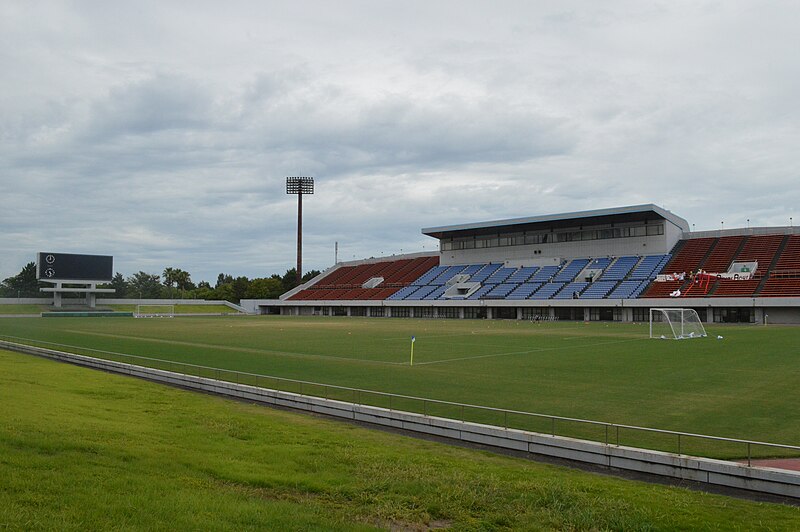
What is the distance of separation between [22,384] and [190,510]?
45.3 feet

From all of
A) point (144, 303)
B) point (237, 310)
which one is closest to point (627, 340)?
point (237, 310)

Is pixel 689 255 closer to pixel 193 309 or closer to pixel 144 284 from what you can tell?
pixel 193 309

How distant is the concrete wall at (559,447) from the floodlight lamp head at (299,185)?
4570 inches

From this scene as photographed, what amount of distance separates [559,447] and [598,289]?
71.6 metres

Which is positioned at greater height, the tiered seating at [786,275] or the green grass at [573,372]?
the tiered seating at [786,275]

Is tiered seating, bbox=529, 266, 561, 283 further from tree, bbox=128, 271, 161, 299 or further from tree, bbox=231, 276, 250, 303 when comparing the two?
tree, bbox=128, 271, 161, 299

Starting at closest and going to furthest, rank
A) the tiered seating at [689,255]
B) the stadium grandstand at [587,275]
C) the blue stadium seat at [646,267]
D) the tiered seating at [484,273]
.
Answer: the stadium grandstand at [587,275] → the tiered seating at [689,255] → the blue stadium seat at [646,267] → the tiered seating at [484,273]

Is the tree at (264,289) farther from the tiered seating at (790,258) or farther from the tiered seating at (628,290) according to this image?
the tiered seating at (790,258)

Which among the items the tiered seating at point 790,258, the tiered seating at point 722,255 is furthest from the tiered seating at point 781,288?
the tiered seating at point 722,255

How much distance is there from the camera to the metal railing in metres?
11.9

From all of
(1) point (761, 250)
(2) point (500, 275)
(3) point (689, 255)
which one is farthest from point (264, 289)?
(1) point (761, 250)

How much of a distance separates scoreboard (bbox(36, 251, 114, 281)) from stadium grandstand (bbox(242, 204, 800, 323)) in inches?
1243

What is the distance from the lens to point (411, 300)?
319 ft

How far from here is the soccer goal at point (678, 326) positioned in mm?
43469
